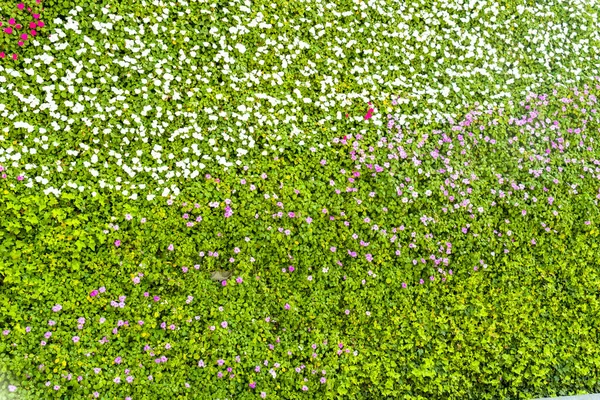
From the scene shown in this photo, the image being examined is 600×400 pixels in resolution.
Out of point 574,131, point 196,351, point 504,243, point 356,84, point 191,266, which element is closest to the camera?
point 196,351

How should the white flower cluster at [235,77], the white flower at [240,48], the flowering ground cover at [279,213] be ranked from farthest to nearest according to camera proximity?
the white flower at [240,48] → the white flower cluster at [235,77] → the flowering ground cover at [279,213]

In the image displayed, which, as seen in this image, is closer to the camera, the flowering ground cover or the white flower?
the flowering ground cover

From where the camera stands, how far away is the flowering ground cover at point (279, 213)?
4.28 m

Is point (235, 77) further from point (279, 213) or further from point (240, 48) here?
point (279, 213)

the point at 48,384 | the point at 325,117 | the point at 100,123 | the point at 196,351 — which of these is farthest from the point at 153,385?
the point at 325,117

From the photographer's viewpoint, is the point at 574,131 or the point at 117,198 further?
the point at 574,131

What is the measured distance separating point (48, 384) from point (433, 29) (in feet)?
18.9

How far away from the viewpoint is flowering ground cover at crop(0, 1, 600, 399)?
428cm

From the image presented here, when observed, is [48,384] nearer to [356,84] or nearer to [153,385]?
[153,385]

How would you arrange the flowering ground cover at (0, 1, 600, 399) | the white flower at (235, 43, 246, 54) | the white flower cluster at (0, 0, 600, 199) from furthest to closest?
the white flower at (235, 43, 246, 54) → the white flower cluster at (0, 0, 600, 199) → the flowering ground cover at (0, 1, 600, 399)

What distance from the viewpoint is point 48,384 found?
388cm

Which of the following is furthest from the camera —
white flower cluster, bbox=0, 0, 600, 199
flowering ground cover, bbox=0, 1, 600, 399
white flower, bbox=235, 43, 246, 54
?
white flower, bbox=235, 43, 246, 54

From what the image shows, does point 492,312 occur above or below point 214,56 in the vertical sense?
below

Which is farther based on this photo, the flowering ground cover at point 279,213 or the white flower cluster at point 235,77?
the white flower cluster at point 235,77
